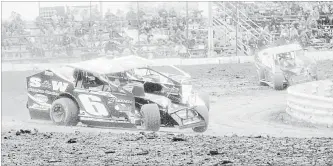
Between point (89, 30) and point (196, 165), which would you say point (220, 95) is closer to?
point (89, 30)

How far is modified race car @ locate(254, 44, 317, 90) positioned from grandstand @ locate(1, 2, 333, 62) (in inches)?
10.7

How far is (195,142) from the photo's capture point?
7895 mm

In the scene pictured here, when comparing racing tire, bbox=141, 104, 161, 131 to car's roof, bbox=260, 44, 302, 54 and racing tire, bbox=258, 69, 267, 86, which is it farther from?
racing tire, bbox=258, 69, 267, 86

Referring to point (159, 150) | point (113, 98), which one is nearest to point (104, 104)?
point (113, 98)

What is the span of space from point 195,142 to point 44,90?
11.3 ft

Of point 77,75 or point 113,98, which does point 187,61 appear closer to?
point 77,75

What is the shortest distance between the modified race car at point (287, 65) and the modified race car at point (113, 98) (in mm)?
5240

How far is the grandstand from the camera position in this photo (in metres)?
12.8

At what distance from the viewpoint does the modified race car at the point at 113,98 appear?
9.45m

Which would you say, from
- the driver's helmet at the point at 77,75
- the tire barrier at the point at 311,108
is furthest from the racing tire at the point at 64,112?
the tire barrier at the point at 311,108

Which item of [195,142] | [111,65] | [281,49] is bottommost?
[195,142]

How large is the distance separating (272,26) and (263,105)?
331cm

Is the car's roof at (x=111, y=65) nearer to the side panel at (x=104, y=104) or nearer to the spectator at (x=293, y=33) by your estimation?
the side panel at (x=104, y=104)

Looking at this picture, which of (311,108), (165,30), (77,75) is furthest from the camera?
(165,30)
